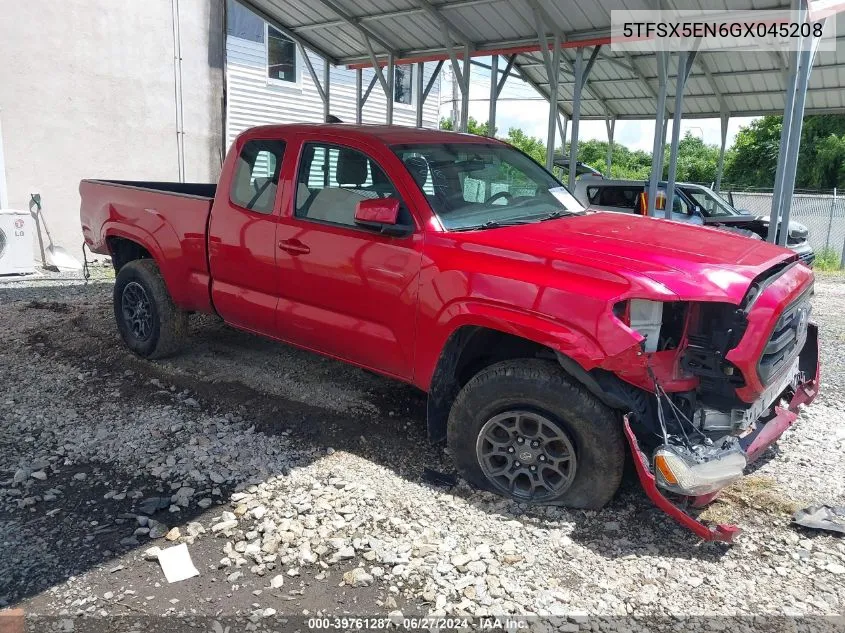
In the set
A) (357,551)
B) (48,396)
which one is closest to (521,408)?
(357,551)

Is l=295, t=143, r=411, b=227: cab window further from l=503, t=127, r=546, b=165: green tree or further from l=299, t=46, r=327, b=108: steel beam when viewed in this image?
l=503, t=127, r=546, b=165: green tree

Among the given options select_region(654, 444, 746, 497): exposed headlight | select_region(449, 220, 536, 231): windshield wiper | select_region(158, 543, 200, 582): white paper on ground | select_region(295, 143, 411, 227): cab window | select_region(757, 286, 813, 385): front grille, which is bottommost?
select_region(158, 543, 200, 582): white paper on ground

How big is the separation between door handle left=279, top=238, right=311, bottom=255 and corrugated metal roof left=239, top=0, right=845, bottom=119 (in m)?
7.17

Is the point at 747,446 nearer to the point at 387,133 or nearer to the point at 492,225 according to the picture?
the point at 492,225

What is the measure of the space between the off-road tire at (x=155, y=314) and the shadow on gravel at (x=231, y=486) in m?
0.14

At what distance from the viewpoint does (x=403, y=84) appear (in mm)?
19312

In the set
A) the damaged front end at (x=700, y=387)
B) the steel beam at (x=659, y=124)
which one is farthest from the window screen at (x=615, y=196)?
the damaged front end at (x=700, y=387)

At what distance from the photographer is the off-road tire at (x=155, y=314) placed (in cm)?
558

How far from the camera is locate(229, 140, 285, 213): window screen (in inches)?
184

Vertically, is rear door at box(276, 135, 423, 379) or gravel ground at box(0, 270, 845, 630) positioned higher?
rear door at box(276, 135, 423, 379)

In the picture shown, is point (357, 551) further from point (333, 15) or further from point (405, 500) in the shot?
point (333, 15)

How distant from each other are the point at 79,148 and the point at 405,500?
35.5 ft

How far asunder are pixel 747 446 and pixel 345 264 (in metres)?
2.46

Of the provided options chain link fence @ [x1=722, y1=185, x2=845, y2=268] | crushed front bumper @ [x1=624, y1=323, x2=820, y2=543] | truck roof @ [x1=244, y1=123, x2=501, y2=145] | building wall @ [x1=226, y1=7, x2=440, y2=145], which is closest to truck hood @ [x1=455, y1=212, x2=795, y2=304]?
crushed front bumper @ [x1=624, y1=323, x2=820, y2=543]
